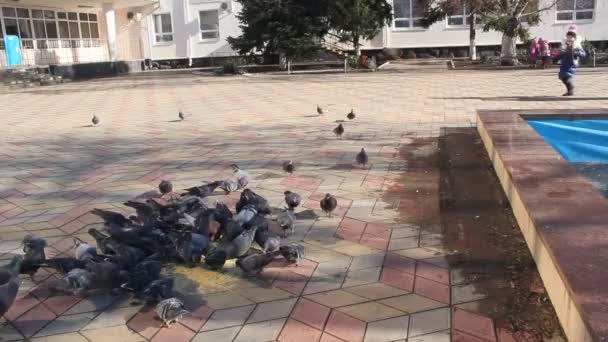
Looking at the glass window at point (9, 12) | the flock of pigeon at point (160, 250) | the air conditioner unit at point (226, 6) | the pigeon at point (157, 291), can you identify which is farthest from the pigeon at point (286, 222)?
the air conditioner unit at point (226, 6)

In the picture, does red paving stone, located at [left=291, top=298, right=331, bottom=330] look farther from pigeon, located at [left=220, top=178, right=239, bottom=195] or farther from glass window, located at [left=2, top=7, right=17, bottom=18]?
glass window, located at [left=2, top=7, right=17, bottom=18]

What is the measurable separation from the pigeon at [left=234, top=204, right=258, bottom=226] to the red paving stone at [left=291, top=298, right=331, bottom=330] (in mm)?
882

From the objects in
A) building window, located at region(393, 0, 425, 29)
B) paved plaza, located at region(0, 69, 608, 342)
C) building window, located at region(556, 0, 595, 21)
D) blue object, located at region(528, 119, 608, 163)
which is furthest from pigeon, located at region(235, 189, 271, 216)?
building window, located at region(556, 0, 595, 21)

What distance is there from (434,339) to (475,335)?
181 mm

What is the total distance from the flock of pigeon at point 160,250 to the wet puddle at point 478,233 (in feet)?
2.79

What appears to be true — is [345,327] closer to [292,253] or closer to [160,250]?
[292,253]

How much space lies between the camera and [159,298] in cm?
284

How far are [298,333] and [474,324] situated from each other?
81 cm

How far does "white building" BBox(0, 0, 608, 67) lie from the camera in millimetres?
28094

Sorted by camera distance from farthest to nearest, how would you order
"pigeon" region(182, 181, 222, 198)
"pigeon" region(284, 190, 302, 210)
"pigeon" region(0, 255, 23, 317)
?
"pigeon" region(182, 181, 222, 198)
"pigeon" region(284, 190, 302, 210)
"pigeon" region(0, 255, 23, 317)

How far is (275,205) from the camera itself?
15.1ft

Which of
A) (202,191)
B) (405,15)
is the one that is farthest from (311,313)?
(405,15)

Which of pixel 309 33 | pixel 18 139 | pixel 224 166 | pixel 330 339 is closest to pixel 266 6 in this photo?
pixel 309 33

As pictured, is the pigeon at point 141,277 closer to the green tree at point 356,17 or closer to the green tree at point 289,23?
the green tree at point 356,17
